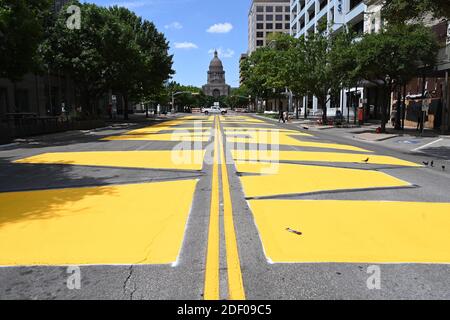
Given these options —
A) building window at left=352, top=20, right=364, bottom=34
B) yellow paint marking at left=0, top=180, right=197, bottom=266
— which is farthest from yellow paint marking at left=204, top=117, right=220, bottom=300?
building window at left=352, top=20, right=364, bottom=34

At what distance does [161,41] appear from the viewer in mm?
56438

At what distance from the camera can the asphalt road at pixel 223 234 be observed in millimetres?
4391

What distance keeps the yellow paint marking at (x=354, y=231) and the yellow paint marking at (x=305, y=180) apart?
1227 millimetres

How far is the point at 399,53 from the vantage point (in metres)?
26.2

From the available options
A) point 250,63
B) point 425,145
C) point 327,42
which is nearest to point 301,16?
point 250,63

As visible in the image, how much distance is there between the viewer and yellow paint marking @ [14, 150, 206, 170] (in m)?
13.2

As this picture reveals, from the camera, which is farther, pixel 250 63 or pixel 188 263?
pixel 250 63

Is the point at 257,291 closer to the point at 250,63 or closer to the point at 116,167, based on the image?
the point at 116,167

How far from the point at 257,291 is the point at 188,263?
1.05 m

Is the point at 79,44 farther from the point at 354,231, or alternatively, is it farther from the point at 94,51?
the point at 354,231

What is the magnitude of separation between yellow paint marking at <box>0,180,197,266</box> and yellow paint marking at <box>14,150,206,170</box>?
11.5 ft

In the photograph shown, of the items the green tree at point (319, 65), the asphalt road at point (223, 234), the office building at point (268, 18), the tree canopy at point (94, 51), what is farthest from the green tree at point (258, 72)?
the office building at point (268, 18)

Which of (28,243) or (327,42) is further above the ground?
(327,42)

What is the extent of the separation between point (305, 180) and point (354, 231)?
4.43m
